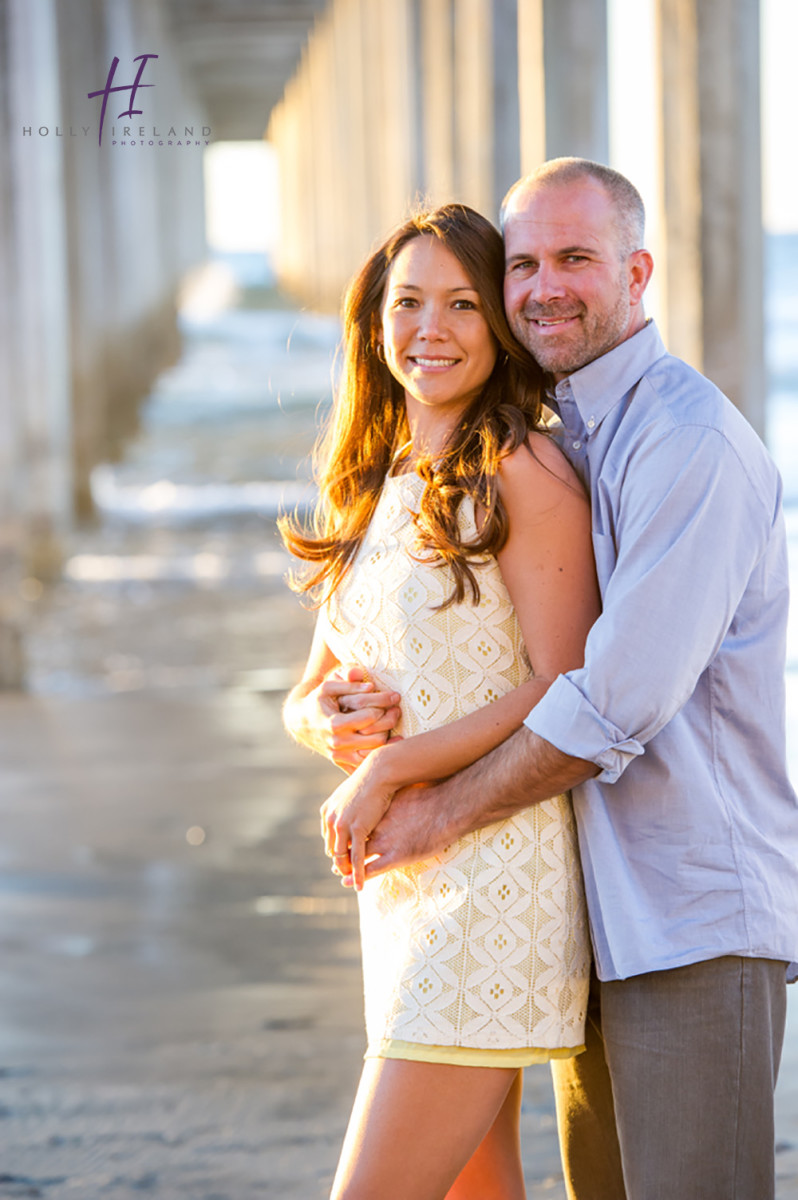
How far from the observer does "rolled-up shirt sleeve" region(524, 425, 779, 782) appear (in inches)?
69.8

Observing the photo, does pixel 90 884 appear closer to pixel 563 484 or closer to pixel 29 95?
pixel 563 484

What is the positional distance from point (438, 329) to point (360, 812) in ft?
2.16

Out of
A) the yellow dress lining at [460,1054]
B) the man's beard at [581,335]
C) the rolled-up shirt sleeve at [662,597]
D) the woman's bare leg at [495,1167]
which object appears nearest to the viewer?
the rolled-up shirt sleeve at [662,597]

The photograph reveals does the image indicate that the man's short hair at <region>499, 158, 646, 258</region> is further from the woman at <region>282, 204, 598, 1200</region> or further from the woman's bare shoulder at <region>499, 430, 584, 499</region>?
the woman's bare shoulder at <region>499, 430, 584, 499</region>

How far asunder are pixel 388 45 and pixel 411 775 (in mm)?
26295

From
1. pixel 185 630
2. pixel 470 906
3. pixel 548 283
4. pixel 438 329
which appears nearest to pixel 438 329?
pixel 438 329

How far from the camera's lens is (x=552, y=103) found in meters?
10.7

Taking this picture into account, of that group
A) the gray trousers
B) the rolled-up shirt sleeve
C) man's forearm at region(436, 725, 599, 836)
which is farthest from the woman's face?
the gray trousers

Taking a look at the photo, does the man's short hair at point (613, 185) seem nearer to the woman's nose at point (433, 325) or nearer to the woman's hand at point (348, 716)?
the woman's nose at point (433, 325)

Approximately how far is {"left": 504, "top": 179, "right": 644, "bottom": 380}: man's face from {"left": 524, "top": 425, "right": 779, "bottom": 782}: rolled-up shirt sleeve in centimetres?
26

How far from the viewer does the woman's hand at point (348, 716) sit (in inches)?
81.3

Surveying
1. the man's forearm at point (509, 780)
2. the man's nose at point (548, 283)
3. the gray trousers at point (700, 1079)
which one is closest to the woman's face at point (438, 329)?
the man's nose at point (548, 283)

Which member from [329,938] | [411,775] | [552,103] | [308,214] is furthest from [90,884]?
[308,214]

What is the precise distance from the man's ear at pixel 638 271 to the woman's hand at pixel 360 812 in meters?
0.71
